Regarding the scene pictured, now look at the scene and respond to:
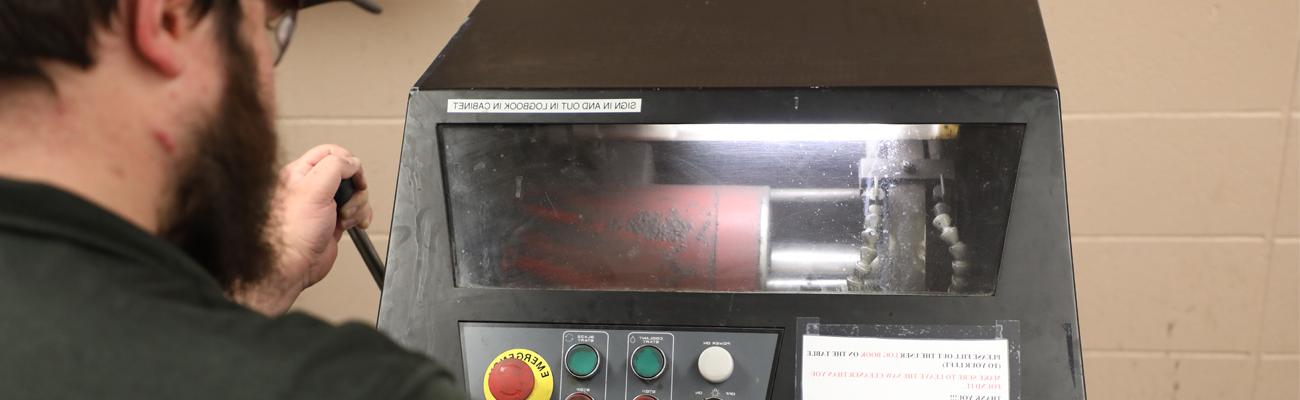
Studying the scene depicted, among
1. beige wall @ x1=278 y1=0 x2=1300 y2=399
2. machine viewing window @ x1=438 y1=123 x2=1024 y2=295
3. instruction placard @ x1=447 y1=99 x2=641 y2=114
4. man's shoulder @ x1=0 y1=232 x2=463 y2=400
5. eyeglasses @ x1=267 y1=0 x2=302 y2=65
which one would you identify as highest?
eyeglasses @ x1=267 y1=0 x2=302 y2=65

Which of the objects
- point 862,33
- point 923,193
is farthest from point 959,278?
point 862,33

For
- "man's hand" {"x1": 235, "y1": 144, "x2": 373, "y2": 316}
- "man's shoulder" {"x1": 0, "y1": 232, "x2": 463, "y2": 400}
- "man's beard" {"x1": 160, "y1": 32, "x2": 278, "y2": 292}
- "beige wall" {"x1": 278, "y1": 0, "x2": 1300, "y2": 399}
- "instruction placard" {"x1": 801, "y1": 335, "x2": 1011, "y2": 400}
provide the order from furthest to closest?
"beige wall" {"x1": 278, "y1": 0, "x2": 1300, "y2": 399} < "man's hand" {"x1": 235, "y1": 144, "x2": 373, "y2": 316} < "instruction placard" {"x1": 801, "y1": 335, "x2": 1011, "y2": 400} < "man's beard" {"x1": 160, "y1": 32, "x2": 278, "y2": 292} < "man's shoulder" {"x1": 0, "y1": 232, "x2": 463, "y2": 400}

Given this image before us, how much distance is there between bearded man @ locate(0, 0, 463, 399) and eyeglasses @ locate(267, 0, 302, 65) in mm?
11

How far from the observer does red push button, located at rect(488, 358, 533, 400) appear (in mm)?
847

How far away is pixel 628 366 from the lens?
857 millimetres

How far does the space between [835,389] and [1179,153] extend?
1.33 meters

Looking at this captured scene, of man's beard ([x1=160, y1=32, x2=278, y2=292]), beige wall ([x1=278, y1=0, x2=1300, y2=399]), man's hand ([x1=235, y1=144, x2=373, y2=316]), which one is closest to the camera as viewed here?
man's beard ([x1=160, y1=32, x2=278, y2=292])

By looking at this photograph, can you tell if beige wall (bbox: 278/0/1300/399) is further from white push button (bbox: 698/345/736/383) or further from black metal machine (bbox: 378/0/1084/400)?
white push button (bbox: 698/345/736/383)

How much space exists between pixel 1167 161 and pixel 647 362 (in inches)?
55.0

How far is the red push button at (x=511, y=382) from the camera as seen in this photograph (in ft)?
Result: 2.78

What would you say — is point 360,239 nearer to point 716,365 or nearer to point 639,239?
point 639,239

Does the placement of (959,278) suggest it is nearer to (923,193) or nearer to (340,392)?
(923,193)

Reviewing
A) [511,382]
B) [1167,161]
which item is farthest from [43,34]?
[1167,161]

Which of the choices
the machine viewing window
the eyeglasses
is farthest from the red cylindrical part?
the eyeglasses
